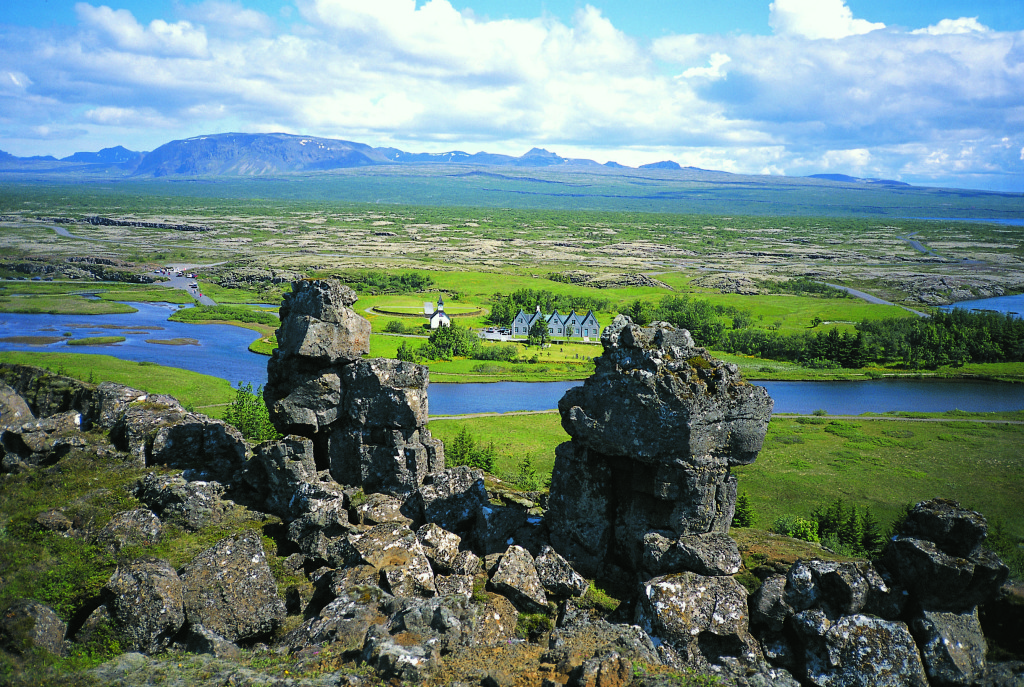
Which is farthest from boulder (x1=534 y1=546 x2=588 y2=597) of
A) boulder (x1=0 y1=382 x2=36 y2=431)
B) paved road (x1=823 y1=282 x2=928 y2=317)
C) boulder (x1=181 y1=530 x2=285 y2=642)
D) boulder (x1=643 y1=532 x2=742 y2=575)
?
paved road (x1=823 y1=282 x2=928 y2=317)

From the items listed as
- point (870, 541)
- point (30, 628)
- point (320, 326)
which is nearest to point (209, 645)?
point (30, 628)

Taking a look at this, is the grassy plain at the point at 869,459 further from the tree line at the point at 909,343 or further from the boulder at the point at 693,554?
the tree line at the point at 909,343

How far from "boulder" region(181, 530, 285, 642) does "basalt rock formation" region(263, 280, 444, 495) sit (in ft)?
21.6

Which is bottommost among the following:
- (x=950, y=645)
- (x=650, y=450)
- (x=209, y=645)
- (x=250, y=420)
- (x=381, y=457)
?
(x=250, y=420)

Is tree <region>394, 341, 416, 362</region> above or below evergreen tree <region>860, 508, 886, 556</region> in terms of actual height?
below

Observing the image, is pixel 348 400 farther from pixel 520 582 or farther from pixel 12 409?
pixel 12 409

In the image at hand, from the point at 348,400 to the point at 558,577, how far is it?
35.0ft

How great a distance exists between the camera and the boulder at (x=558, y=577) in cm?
1688

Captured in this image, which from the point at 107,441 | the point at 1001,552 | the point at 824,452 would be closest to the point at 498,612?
the point at 107,441

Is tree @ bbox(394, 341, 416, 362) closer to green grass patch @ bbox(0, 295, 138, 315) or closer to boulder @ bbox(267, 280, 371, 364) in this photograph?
green grass patch @ bbox(0, 295, 138, 315)

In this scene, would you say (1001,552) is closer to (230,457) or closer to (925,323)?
(230,457)

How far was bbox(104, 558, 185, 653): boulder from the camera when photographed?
47.8ft

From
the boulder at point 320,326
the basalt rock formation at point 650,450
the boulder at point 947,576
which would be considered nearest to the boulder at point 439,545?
the basalt rock formation at point 650,450

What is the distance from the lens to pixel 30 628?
536 inches
